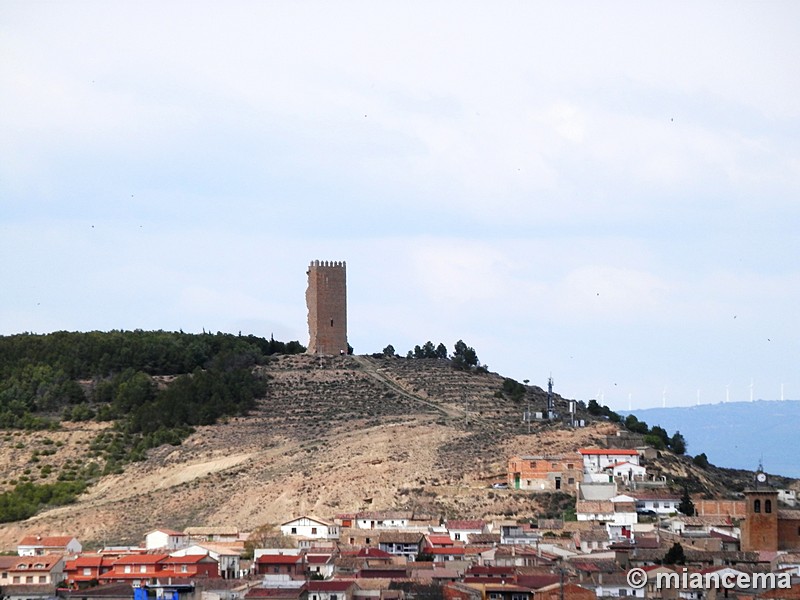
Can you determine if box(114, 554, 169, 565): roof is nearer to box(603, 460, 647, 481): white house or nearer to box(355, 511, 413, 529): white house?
box(355, 511, 413, 529): white house

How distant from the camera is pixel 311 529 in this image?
7762 centimetres

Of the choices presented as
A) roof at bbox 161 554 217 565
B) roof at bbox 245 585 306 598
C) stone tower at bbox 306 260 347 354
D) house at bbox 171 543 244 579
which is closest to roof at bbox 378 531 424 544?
house at bbox 171 543 244 579

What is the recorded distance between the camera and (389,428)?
97750mm

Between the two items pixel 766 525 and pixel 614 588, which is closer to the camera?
pixel 614 588

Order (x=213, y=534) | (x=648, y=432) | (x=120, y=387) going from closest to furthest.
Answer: (x=213, y=534) → (x=648, y=432) → (x=120, y=387)

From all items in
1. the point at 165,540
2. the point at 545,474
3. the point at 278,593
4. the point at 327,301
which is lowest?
the point at 278,593

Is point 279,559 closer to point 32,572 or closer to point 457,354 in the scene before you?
point 32,572

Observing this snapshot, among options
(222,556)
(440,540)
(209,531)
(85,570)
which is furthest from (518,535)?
(85,570)

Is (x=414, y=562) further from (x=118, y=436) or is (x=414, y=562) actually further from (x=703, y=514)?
(x=118, y=436)

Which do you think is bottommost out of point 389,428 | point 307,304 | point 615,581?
point 615,581

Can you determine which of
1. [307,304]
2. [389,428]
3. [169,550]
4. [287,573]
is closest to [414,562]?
[287,573]

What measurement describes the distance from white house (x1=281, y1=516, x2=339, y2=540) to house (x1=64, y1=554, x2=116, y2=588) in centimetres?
994

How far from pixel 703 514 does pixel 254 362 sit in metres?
41.7

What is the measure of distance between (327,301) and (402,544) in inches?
1675
